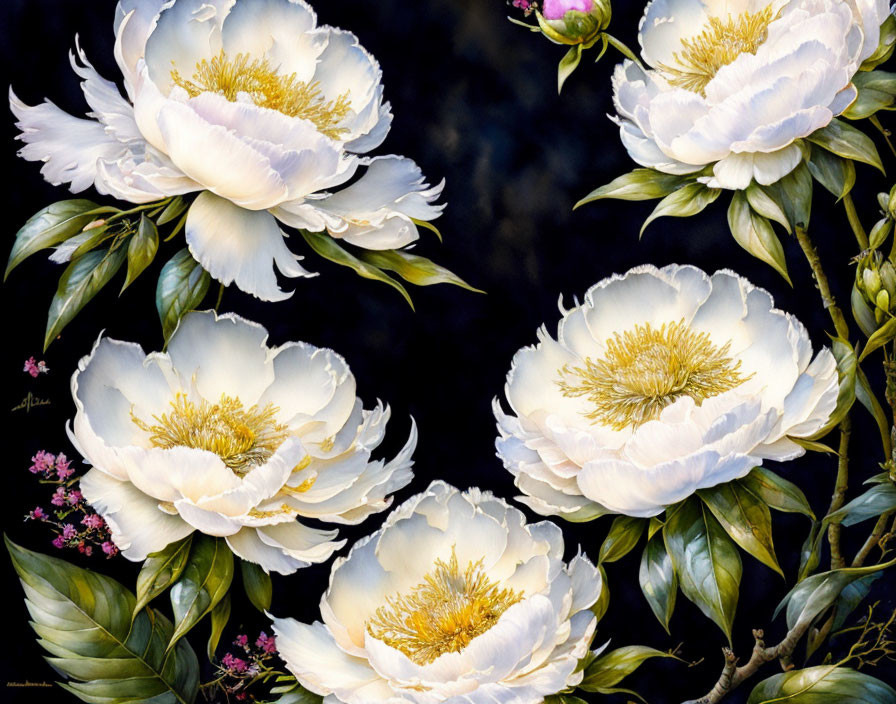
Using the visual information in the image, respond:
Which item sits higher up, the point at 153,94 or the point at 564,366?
the point at 153,94

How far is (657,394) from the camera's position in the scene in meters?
0.96

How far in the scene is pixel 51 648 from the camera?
98 centimetres

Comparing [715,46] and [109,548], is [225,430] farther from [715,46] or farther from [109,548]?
[715,46]

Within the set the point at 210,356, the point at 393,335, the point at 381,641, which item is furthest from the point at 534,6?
the point at 381,641

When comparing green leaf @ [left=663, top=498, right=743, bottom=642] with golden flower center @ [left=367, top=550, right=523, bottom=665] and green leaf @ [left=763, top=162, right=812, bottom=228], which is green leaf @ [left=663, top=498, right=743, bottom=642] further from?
green leaf @ [left=763, top=162, right=812, bottom=228]

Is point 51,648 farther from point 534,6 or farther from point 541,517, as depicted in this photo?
point 534,6

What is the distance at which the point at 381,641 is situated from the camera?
0.93m

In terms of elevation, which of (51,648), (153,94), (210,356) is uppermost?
(153,94)

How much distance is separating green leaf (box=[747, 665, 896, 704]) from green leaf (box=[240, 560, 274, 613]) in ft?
1.43

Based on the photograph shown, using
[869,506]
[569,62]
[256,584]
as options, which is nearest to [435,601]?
[256,584]

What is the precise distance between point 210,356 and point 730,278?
0.45 meters

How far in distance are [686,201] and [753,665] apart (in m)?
0.41

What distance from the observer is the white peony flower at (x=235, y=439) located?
3.07ft

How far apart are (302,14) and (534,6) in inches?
7.9
